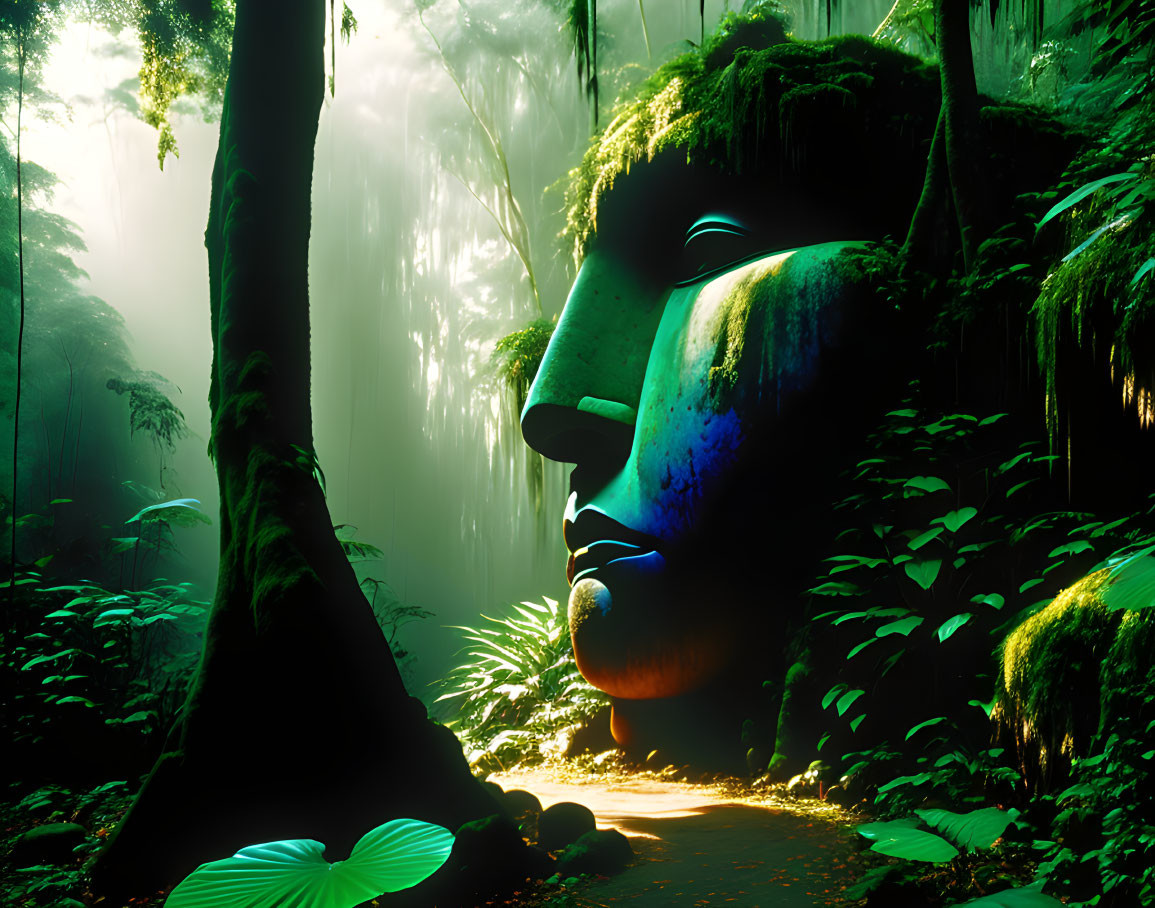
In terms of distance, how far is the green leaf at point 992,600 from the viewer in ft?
8.38

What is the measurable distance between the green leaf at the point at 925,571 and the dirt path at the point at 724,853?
994 mm

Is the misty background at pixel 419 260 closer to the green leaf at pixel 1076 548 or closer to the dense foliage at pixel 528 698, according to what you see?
the dense foliage at pixel 528 698

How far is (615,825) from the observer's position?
3.28 m

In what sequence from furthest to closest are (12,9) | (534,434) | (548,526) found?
(548,526), (12,9), (534,434)

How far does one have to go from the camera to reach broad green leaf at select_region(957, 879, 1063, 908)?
132cm

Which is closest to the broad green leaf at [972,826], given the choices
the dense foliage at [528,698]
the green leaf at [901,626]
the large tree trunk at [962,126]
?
the green leaf at [901,626]

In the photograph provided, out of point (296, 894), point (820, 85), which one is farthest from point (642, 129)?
point (296, 894)

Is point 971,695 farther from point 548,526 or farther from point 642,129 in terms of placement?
point 548,526

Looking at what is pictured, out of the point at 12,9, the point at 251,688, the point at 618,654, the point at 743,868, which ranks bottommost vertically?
the point at 743,868

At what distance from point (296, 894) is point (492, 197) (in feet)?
51.3

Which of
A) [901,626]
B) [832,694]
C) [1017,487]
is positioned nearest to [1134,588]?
[901,626]

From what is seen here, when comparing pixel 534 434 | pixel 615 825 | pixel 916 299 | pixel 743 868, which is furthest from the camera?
pixel 534 434

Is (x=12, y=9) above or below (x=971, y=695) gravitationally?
above

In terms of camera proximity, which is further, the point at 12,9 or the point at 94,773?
the point at 12,9
